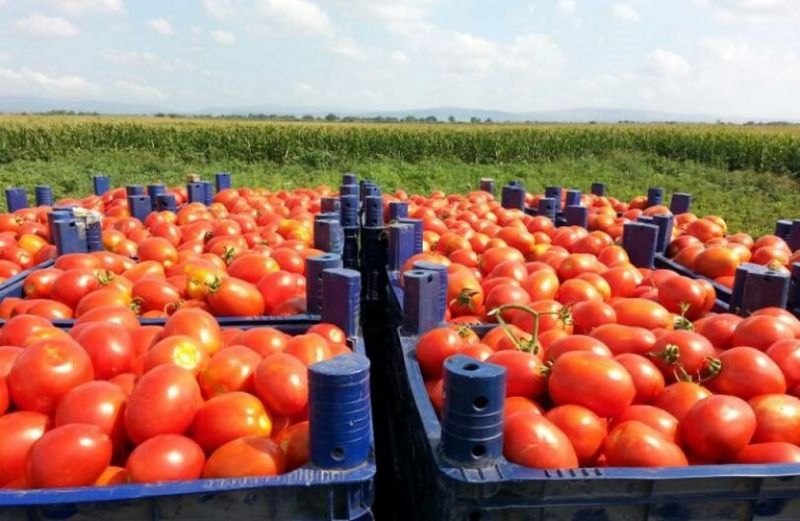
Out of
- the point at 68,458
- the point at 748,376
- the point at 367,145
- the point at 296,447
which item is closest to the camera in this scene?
the point at 68,458

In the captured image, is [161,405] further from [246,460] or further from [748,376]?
[748,376]

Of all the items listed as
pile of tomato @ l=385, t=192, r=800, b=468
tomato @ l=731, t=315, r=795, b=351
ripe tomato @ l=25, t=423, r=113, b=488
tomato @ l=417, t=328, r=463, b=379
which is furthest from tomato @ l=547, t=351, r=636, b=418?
ripe tomato @ l=25, t=423, r=113, b=488

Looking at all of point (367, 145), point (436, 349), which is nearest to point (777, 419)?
point (436, 349)

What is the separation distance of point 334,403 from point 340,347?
95 centimetres

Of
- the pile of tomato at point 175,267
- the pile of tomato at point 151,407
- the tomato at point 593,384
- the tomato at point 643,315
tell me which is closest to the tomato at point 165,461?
the pile of tomato at point 151,407

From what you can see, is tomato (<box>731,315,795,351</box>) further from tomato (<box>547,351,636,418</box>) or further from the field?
the field

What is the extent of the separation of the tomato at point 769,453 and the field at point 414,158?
1612cm

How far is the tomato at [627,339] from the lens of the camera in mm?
2568

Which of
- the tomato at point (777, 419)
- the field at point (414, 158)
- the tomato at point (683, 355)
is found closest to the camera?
the tomato at point (777, 419)

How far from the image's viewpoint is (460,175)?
2009 centimetres

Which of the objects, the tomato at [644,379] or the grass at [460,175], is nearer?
the tomato at [644,379]

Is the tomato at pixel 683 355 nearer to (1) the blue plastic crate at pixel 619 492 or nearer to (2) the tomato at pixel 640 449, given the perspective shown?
(2) the tomato at pixel 640 449

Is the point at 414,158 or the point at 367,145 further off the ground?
the point at 367,145

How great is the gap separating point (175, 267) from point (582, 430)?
2.80 m
